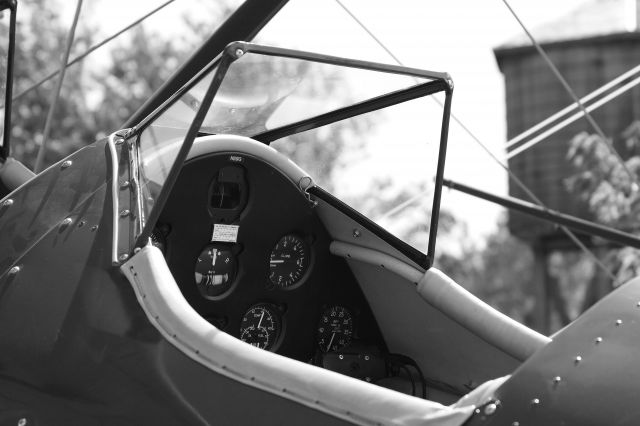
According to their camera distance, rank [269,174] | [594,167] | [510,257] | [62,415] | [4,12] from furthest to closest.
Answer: [510,257] → [594,167] → [4,12] → [269,174] → [62,415]

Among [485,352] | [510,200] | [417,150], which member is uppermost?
[510,200]

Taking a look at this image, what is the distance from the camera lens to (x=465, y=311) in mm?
3635

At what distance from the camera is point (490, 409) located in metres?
2.34

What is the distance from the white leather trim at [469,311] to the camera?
3.35 m

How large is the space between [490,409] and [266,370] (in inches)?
26.3

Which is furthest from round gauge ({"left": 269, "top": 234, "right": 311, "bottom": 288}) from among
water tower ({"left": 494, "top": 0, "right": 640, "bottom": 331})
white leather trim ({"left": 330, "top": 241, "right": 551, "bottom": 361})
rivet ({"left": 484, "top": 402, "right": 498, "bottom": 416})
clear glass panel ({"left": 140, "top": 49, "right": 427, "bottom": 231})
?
water tower ({"left": 494, "top": 0, "right": 640, "bottom": 331})

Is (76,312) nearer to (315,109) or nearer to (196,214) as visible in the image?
(196,214)

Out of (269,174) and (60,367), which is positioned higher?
(269,174)

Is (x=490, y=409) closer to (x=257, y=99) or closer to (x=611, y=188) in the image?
(x=257, y=99)

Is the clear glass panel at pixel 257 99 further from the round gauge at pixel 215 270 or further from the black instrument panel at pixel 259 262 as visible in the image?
the round gauge at pixel 215 270

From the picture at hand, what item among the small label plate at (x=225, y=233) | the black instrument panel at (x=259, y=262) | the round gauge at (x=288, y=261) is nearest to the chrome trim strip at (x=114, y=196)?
the black instrument panel at (x=259, y=262)

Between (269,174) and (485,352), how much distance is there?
1146mm

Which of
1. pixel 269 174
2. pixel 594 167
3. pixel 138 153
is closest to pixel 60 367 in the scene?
pixel 138 153

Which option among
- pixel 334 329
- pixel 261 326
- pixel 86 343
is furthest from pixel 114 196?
pixel 334 329
